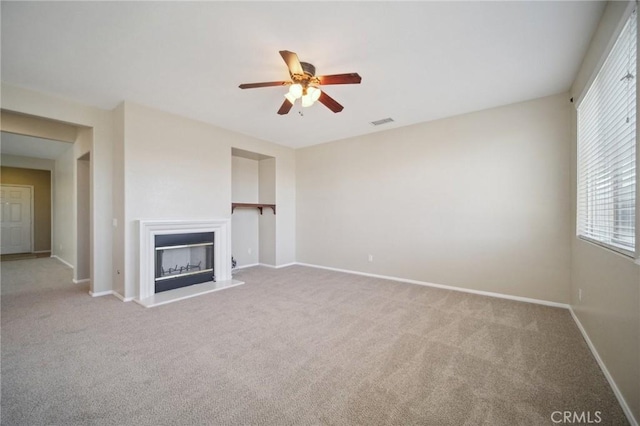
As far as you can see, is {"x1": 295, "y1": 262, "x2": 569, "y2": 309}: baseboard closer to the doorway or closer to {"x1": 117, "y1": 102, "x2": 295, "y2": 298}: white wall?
{"x1": 117, "y1": 102, "x2": 295, "y2": 298}: white wall

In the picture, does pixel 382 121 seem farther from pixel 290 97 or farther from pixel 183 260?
pixel 183 260

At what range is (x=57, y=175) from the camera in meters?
7.18

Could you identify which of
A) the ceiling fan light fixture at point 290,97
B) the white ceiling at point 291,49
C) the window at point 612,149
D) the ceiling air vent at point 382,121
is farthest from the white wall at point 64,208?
the window at point 612,149

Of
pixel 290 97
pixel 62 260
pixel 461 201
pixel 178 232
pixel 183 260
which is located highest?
pixel 290 97

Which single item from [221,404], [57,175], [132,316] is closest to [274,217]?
[132,316]

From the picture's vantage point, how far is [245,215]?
237 inches

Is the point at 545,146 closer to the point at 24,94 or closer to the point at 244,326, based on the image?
the point at 244,326

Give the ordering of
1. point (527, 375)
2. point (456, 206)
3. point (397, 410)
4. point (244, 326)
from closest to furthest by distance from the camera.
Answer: point (397, 410) < point (527, 375) < point (244, 326) < point (456, 206)

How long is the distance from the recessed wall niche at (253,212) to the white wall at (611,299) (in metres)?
4.93

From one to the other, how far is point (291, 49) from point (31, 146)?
7262 mm

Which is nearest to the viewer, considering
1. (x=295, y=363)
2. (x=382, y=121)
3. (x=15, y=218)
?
(x=295, y=363)

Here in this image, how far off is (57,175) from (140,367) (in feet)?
26.6

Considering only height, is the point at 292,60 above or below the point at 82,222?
above

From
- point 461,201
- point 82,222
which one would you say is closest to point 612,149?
point 461,201
